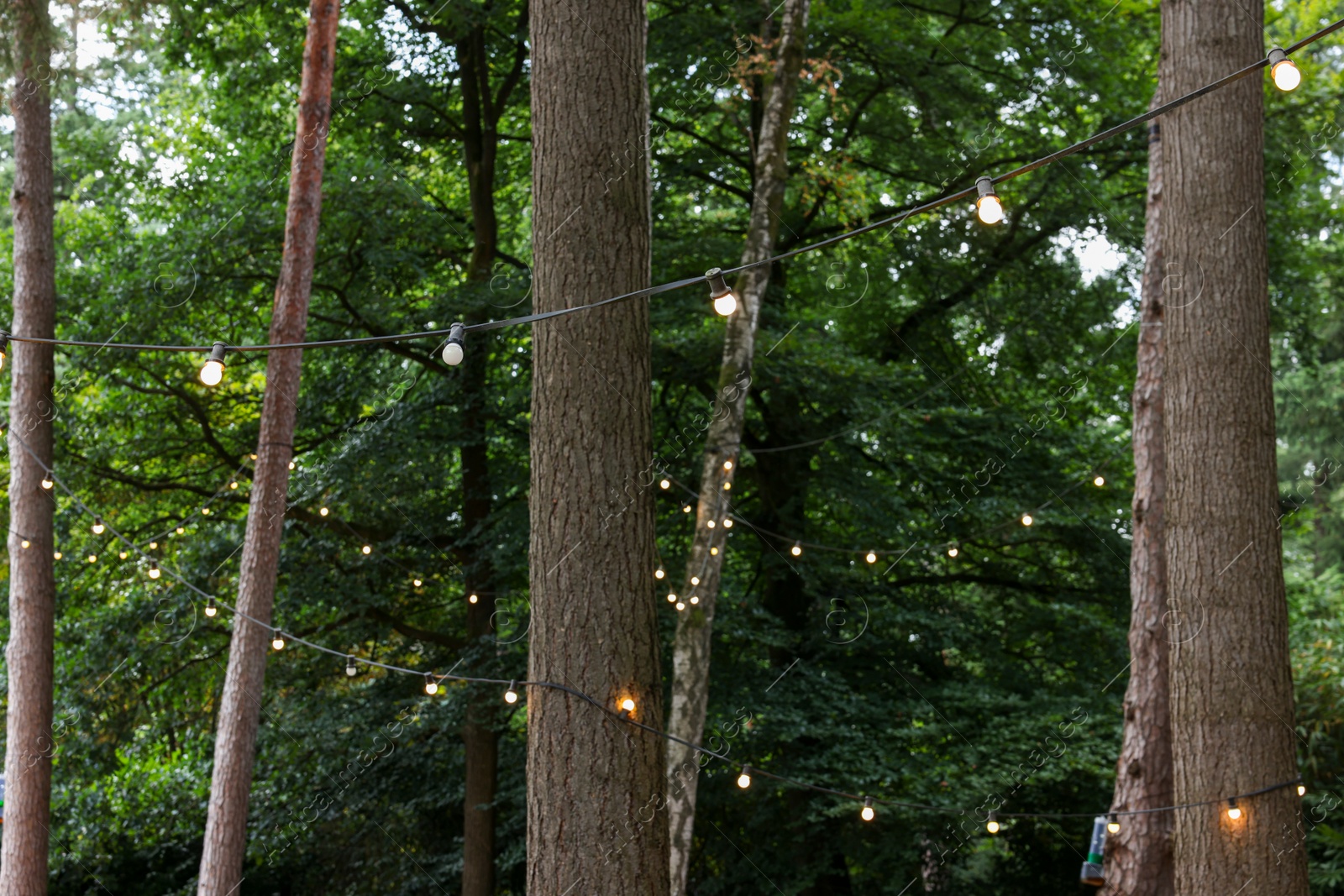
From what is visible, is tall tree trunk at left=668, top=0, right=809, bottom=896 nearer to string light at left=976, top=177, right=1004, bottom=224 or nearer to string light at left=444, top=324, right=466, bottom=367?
string light at left=444, top=324, right=466, bottom=367

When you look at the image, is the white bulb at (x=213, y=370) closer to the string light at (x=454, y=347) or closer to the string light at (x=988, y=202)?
the string light at (x=454, y=347)

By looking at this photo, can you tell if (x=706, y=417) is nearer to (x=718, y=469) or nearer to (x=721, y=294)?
(x=718, y=469)

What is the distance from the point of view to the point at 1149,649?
5172 mm

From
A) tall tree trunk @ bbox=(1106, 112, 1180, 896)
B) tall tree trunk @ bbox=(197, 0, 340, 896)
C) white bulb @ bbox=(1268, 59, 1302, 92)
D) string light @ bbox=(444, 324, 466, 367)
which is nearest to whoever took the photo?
white bulb @ bbox=(1268, 59, 1302, 92)

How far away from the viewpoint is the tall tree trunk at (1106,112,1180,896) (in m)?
5.02

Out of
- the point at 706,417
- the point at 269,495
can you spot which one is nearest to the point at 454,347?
the point at 269,495

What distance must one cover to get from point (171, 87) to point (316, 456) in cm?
636

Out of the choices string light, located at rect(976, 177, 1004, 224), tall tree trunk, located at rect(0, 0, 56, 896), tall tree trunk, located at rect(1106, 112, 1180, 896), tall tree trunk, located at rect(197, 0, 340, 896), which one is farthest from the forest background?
string light, located at rect(976, 177, 1004, 224)

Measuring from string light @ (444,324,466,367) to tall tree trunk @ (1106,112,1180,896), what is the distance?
3.39 meters

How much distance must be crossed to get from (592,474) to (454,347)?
480mm

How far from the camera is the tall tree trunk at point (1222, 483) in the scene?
3.94 m

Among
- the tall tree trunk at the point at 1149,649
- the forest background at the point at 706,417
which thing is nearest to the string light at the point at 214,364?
the tall tree trunk at the point at 1149,649

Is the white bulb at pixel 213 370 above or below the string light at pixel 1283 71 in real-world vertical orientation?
below

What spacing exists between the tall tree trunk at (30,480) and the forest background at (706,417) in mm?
1388
